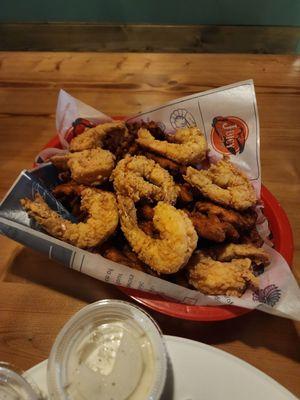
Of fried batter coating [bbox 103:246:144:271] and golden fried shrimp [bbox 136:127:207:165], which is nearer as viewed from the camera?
fried batter coating [bbox 103:246:144:271]

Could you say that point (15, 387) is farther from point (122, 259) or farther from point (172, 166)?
point (172, 166)

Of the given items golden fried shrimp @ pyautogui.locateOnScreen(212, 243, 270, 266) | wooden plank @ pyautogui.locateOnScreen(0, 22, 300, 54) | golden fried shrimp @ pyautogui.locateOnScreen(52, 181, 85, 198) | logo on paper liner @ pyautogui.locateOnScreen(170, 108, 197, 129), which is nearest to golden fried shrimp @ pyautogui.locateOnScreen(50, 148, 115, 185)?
golden fried shrimp @ pyautogui.locateOnScreen(52, 181, 85, 198)

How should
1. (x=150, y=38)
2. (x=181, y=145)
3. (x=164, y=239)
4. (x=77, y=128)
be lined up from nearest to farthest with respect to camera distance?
(x=164, y=239), (x=181, y=145), (x=77, y=128), (x=150, y=38)

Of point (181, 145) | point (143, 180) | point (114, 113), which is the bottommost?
point (143, 180)

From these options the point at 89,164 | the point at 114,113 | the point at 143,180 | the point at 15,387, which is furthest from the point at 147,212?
the point at 114,113

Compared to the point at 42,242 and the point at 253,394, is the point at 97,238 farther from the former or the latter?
the point at 253,394

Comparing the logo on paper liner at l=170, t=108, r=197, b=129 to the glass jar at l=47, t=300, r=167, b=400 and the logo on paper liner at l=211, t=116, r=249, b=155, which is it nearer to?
the logo on paper liner at l=211, t=116, r=249, b=155
